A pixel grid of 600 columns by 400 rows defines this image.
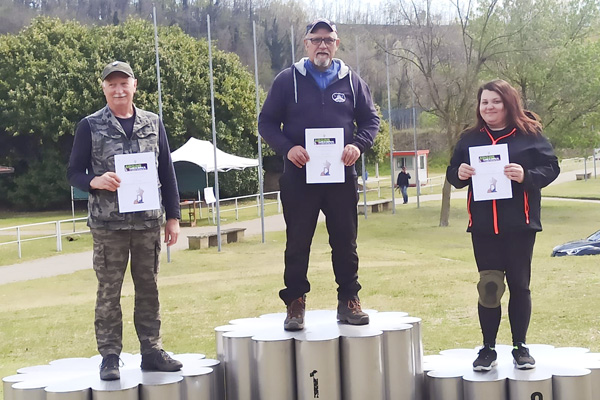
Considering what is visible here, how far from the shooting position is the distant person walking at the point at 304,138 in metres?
5.10

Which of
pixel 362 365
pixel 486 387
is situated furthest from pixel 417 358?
pixel 486 387

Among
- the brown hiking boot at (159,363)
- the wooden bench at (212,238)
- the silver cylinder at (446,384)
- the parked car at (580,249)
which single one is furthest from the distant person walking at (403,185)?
the brown hiking boot at (159,363)

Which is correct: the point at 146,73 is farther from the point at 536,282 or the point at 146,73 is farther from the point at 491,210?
the point at 491,210

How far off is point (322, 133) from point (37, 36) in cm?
4027

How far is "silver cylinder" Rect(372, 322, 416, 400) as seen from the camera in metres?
5.04

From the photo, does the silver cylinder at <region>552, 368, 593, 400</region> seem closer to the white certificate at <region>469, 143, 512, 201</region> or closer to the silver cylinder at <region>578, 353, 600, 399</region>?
the silver cylinder at <region>578, 353, 600, 399</region>

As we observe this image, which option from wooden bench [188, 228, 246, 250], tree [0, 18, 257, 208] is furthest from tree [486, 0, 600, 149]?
tree [0, 18, 257, 208]

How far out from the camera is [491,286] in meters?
4.87

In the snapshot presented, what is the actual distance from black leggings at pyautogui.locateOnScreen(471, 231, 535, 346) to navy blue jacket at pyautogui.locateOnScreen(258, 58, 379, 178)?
95 centimetres

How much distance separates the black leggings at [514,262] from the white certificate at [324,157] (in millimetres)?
939

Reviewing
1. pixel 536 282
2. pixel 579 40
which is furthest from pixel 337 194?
pixel 579 40

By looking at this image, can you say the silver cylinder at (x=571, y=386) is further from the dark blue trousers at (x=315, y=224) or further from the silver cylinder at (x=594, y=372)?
the dark blue trousers at (x=315, y=224)

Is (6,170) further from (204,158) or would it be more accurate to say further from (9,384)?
(9,384)

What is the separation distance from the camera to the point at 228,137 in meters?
41.2
